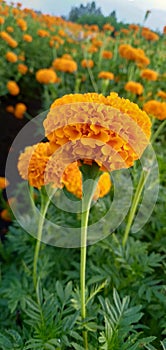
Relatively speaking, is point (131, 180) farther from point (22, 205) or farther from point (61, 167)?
point (61, 167)

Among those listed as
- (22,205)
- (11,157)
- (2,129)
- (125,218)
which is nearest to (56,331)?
(125,218)

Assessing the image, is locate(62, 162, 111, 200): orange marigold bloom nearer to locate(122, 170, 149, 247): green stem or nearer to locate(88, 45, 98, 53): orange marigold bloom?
locate(122, 170, 149, 247): green stem

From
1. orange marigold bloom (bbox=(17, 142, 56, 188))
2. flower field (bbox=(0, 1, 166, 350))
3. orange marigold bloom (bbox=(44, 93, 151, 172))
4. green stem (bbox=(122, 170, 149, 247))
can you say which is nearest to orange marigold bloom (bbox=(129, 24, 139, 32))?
flower field (bbox=(0, 1, 166, 350))

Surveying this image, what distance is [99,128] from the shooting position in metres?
0.51

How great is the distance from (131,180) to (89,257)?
0.26 m

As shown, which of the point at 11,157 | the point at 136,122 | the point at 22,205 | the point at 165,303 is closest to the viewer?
the point at 136,122

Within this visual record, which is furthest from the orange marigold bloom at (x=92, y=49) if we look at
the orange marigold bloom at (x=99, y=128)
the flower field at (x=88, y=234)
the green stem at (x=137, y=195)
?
the orange marigold bloom at (x=99, y=128)

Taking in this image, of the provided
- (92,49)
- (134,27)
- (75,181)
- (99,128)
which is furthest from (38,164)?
(134,27)

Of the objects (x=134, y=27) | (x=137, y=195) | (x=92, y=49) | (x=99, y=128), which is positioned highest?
(x=134, y=27)

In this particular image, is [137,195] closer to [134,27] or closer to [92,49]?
[92,49]

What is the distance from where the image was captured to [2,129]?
7.54 ft

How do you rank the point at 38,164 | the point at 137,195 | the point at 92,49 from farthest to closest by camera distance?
the point at 92,49, the point at 137,195, the point at 38,164

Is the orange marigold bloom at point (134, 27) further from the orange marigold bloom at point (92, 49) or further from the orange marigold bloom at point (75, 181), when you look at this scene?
the orange marigold bloom at point (75, 181)

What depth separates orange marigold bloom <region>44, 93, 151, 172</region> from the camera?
0.51 m
